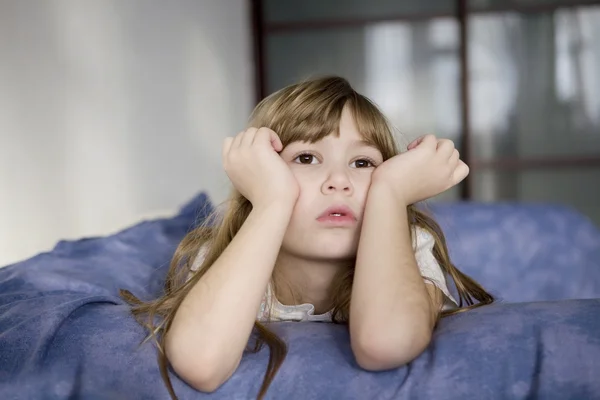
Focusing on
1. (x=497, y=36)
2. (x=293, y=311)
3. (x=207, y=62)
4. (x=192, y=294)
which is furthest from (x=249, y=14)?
(x=192, y=294)

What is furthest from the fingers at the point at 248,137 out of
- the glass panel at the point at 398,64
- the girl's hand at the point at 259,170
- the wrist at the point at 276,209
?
the glass panel at the point at 398,64

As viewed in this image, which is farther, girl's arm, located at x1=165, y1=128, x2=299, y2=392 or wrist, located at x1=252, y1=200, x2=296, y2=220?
wrist, located at x1=252, y1=200, x2=296, y2=220

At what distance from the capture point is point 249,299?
90 centimetres

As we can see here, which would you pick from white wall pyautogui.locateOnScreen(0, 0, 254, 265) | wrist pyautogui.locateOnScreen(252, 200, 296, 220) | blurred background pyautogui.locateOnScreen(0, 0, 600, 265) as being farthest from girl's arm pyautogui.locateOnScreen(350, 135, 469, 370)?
blurred background pyautogui.locateOnScreen(0, 0, 600, 265)

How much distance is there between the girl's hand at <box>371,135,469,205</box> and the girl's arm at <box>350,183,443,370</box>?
0.06 feet

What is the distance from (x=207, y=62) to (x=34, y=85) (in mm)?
1825

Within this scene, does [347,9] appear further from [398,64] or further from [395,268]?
[395,268]

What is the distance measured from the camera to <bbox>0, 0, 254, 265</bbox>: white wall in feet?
6.46

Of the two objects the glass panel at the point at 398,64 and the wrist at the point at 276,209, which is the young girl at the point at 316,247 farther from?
the glass panel at the point at 398,64

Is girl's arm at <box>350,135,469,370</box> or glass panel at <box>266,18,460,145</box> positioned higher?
glass panel at <box>266,18,460,145</box>

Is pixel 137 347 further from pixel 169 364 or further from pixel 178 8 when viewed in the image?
pixel 178 8

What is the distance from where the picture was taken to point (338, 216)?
1.08 meters

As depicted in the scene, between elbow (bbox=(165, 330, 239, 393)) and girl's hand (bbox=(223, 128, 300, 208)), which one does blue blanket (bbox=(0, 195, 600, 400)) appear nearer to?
elbow (bbox=(165, 330, 239, 393))

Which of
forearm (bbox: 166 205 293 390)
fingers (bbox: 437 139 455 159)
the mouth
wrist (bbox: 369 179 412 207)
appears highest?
fingers (bbox: 437 139 455 159)
